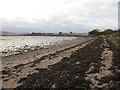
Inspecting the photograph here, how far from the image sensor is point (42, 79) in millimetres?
11680

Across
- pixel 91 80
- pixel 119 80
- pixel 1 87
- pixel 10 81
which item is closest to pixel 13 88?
pixel 1 87

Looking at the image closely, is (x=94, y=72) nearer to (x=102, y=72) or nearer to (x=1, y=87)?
(x=102, y=72)

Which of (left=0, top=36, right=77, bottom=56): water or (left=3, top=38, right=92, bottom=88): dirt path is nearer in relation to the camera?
(left=3, top=38, right=92, bottom=88): dirt path

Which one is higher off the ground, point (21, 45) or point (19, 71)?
point (21, 45)

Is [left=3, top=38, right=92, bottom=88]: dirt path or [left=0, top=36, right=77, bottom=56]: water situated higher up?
[left=0, top=36, right=77, bottom=56]: water

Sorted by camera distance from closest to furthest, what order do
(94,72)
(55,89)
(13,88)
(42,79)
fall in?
(55,89) → (13,88) → (42,79) → (94,72)

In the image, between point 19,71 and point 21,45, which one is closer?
point 19,71

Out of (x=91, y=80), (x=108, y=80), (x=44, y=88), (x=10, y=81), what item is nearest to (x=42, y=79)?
(x=44, y=88)

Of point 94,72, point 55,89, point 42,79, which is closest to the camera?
point 55,89

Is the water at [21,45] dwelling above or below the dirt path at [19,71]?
above

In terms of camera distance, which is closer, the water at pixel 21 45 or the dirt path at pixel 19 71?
the dirt path at pixel 19 71

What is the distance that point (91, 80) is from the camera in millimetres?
10586

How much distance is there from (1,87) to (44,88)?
3352 mm

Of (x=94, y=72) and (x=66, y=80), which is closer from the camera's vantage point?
(x=66, y=80)
